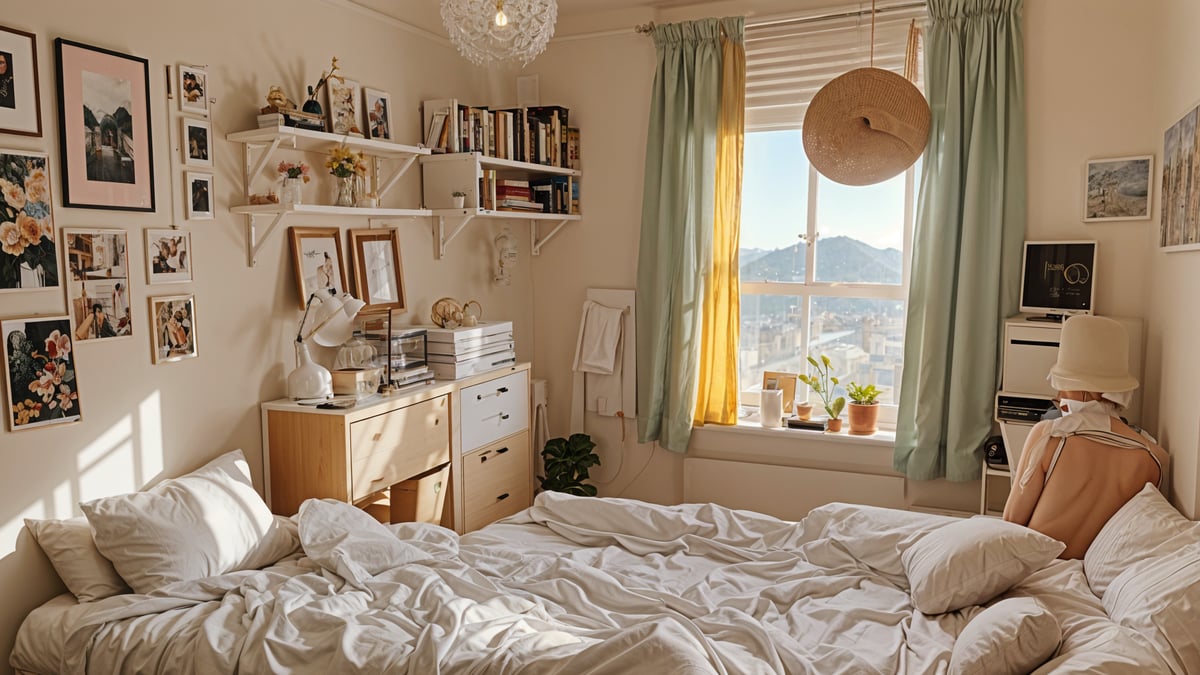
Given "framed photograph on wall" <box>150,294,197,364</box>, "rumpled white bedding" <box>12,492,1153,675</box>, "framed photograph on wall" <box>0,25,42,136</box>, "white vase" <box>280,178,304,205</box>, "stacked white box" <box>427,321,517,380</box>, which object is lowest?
"rumpled white bedding" <box>12,492,1153,675</box>

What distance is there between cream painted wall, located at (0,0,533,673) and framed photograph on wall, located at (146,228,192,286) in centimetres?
3

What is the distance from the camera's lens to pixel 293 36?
129 inches

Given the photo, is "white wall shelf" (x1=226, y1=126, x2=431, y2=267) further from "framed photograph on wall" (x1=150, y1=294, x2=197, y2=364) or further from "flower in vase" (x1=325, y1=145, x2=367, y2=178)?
"framed photograph on wall" (x1=150, y1=294, x2=197, y2=364)

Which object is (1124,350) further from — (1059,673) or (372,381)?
(372,381)

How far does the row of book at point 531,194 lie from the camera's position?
398 centimetres

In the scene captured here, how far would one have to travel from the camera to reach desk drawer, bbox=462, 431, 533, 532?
12.5 feet

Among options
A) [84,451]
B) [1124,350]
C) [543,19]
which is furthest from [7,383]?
[1124,350]

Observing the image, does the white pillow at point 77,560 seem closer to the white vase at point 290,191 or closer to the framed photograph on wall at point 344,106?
the white vase at point 290,191

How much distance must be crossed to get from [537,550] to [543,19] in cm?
167

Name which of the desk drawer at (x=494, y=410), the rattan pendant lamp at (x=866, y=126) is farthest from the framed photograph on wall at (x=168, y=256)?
the rattan pendant lamp at (x=866, y=126)

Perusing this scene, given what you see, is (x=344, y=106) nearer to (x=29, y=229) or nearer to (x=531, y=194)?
(x=531, y=194)

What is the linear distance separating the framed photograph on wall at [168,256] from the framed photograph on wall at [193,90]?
0.41m

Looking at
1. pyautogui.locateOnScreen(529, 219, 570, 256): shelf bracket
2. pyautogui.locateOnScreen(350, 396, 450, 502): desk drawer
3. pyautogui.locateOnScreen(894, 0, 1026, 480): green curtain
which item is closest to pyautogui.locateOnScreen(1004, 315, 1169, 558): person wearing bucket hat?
pyautogui.locateOnScreen(894, 0, 1026, 480): green curtain

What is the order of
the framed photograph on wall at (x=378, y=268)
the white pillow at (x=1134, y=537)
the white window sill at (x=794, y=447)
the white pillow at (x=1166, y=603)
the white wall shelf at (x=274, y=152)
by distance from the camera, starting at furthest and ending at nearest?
the white window sill at (x=794, y=447) → the framed photograph on wall at (x=378, y=268) → the white wall shelf at (x=274, y=152) → the white pillow at (x=1134, y=537) → the white pillow at (x=1166, y=603)
